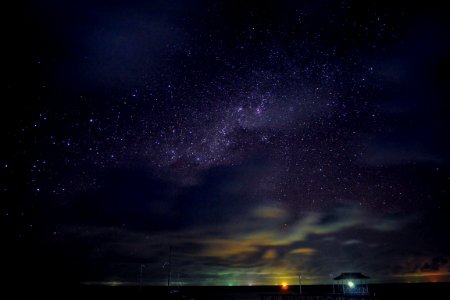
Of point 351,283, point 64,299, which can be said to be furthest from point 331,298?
point 64,299

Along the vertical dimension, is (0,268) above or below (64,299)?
above

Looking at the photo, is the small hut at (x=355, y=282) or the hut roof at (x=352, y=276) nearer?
the small hut at (x=355, y=282)

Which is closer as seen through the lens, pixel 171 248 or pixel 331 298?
pixel 331 298

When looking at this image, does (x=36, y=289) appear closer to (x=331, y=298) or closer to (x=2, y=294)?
(x=2, y=294)

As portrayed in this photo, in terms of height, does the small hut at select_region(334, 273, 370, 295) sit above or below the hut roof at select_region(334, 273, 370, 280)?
below

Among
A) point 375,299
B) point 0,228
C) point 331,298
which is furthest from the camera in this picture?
point 0,228

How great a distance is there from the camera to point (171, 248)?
9550 cm

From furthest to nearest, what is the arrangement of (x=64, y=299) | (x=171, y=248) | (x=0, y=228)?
1. (x=171, y=248)
2. (x=64, y=299)
3. (x=0, y=228)

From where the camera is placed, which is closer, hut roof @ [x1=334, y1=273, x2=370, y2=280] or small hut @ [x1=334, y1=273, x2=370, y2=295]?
small hut @ [x1=334, y1=273, x2=370, y2=295]

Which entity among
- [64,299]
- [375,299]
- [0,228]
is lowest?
[64,299]

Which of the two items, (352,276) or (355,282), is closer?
(355,282)

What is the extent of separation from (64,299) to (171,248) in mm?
39732

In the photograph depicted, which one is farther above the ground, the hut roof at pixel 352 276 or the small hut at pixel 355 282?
the hut roof at pixel 352 276

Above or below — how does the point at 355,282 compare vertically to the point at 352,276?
below
